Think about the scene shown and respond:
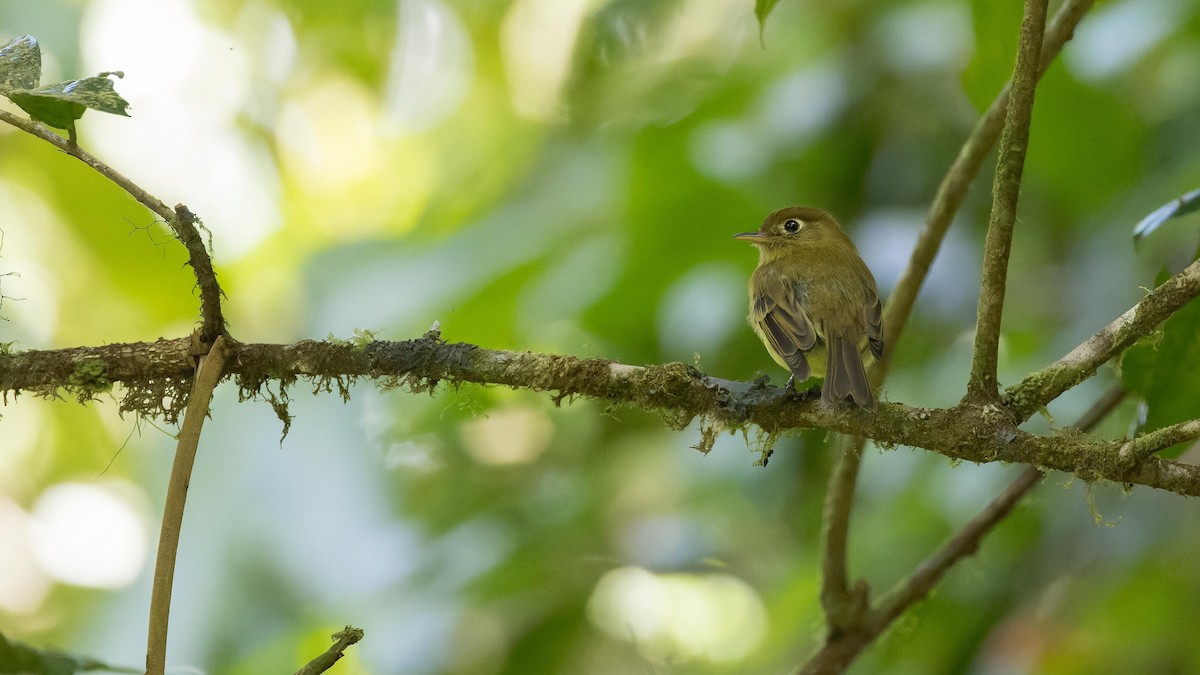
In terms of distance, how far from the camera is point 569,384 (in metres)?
1.76

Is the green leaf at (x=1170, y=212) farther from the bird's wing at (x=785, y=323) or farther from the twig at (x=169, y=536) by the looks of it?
the twig at (x=169, y=536)

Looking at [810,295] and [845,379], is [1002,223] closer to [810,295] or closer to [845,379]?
[845,379]

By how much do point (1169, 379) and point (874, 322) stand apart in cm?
85

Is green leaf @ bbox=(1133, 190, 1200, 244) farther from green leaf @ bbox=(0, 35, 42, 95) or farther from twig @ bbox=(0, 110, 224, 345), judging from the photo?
green leaf @ bbox=(0, 35, 42, 95)

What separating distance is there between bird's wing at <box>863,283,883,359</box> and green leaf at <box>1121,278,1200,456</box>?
30.6 inches

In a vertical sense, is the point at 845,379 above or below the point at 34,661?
above

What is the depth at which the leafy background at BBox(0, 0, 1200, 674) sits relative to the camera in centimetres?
303

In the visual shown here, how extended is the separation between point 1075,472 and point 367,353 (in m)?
1.16

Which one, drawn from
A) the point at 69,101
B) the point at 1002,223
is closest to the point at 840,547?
the point at 1002,223

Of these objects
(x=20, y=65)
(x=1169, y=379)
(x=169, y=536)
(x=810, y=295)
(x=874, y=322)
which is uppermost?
(x=810, y=295)

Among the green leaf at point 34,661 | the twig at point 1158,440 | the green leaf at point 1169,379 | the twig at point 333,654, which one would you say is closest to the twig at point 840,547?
the green leaf at point 1169,379

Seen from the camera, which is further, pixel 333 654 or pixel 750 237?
pixel 750 237

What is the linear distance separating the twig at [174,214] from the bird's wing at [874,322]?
5.55ft

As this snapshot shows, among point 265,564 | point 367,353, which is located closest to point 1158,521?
point 367,353
